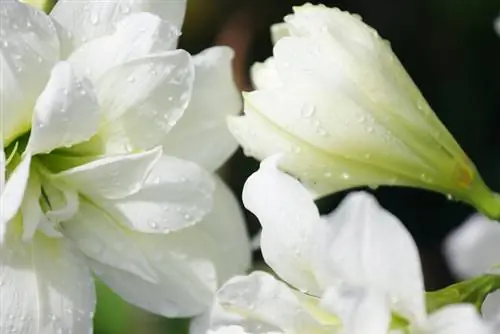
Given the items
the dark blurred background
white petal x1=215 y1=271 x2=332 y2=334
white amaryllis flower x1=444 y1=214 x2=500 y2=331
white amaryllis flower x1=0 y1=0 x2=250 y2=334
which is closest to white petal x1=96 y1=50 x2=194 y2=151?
white amaryllis flower x1=0 y1=0 x2=250 y2=334

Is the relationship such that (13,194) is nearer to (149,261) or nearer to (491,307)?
(149,261)

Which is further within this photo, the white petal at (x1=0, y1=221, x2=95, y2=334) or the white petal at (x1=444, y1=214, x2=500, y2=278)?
the white petal at (x1=444, y1=214, x2=500, y2=278)

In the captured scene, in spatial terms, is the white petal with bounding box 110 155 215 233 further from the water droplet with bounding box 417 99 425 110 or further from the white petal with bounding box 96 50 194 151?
the water droplet with bounding box 417 99 425 110

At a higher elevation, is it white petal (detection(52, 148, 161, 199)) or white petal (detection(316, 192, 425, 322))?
white petal (detection(316, 192, 425, 322))

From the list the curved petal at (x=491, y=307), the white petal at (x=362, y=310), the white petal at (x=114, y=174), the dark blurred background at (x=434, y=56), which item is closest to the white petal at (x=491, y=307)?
the curved petal at (x=491, y=307)

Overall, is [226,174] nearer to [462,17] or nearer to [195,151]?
[462,17]

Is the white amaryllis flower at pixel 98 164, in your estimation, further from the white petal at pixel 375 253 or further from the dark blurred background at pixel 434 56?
the dark blurred background at pixel 434 56

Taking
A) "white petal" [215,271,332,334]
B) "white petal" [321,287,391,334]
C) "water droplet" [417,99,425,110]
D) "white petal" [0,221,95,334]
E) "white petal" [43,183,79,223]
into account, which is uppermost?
"water droplet" [417,99,425,110]
